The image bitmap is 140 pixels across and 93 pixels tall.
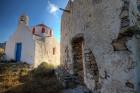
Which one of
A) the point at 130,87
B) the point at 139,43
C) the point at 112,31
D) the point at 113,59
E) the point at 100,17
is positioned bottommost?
the point at 130,87

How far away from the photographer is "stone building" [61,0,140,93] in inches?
169

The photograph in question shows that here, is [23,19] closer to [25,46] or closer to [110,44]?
[25,46]

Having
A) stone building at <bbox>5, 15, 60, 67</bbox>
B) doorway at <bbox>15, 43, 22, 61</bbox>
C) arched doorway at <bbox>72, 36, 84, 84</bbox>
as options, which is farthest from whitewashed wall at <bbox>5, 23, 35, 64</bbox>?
→ arched doorway at <bbox>72, 36, 84, 84</bbox>

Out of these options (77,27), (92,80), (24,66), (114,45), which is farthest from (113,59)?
(24,66)

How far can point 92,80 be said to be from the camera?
6133 millimetres

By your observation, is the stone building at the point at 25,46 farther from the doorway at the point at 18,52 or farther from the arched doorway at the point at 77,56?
the arched doorway at the point at 77,56

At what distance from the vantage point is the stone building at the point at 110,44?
4285 mm

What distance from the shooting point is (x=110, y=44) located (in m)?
5.02

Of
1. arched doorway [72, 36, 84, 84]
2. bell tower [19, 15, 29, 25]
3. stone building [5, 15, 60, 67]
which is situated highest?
bell tower [19, 15, 29, 25]

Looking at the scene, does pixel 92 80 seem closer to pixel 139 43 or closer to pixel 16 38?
pixel 139 43

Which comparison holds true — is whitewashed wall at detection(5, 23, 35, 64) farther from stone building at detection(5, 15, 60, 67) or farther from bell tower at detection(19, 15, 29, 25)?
bell tower at detection(19, 15, 29, 25)

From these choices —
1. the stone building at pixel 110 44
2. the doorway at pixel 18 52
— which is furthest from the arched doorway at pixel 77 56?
the doorway at pixel 18 52

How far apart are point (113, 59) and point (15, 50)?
11425 mm

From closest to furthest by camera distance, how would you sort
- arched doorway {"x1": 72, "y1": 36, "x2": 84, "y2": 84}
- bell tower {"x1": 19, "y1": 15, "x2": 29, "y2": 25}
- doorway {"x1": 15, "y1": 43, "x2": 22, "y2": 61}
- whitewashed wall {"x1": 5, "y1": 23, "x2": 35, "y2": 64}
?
arched doorway {"x1": 72, "y1": 36, "x2": 84, "y2": 84}, whitewashed wall {"x1": 5, "y1": 23, "x2": 35, "y2": 64}, doorway {"x1": 15, "y1": 43, "x2": 22, "y2": 61}, bell tower {"x1": 19, "y1": 15, "x2": 29, "y2": 25}
